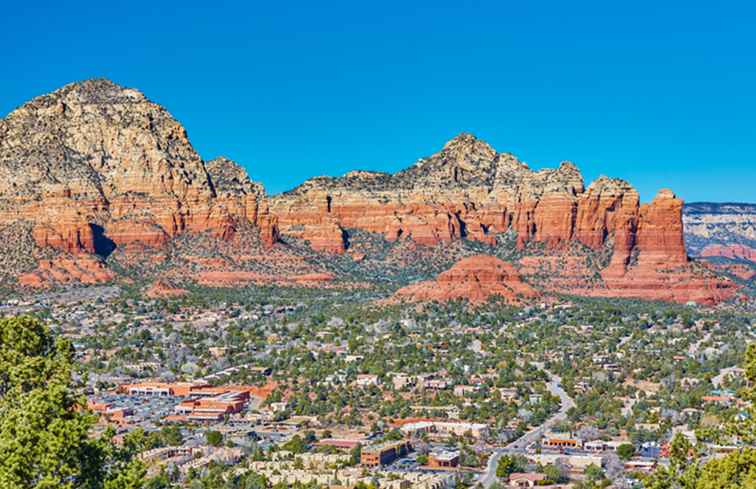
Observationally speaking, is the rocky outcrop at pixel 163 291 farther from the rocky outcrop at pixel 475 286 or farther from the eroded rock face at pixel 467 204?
the eroded rock face at pixel 467 204

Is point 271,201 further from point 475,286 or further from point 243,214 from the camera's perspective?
point 475,286

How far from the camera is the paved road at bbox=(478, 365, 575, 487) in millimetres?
74094

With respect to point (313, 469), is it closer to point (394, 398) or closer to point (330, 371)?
point (394, 398)

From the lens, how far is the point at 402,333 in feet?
427

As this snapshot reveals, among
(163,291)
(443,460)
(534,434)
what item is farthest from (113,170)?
(443,460)

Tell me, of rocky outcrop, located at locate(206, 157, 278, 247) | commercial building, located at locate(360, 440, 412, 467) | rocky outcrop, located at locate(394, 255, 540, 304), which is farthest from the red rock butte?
commercial building, located at locate(360, 440, 412, 467)

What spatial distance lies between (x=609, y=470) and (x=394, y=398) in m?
29.1

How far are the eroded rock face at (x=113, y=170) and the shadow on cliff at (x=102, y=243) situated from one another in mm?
206

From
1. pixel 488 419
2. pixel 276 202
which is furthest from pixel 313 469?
pixel 276 202

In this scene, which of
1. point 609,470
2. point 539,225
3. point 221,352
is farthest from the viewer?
point 539,225

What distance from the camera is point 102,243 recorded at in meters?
171

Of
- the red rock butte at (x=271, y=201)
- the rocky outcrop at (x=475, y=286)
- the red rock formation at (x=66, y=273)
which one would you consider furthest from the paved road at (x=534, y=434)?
the red rock formation at (x=66, y=273)

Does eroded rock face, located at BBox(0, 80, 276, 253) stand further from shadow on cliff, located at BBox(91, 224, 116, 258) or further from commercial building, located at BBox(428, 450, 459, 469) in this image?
commercial building, located at BBox(428, 450, 459, 469)

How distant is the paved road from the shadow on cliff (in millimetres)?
78346
